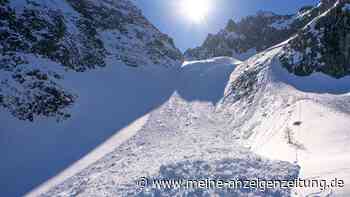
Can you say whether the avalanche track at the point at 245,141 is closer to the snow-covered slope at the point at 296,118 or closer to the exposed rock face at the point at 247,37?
the snow-covered slope at the point at 296,118

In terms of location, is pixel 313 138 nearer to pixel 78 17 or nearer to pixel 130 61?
pixel 130 61

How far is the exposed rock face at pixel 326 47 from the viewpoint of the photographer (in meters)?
22.8

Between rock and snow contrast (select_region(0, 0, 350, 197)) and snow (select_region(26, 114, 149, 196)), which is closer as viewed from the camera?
rock and snow contrast (select_region(0, 0, 350, 197))

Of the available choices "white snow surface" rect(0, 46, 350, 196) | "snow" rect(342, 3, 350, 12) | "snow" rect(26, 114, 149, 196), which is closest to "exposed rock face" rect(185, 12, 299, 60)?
"snow" rect(342, 3, 350, 12)

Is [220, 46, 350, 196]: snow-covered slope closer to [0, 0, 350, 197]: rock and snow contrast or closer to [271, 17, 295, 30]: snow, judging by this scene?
[0, 0, 350, 197]: rock and snow contrast

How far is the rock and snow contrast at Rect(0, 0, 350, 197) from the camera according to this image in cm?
1100

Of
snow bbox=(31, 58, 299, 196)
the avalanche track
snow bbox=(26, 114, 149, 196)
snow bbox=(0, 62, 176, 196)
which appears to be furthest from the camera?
snow bbox=(0, 62, 176, 196)

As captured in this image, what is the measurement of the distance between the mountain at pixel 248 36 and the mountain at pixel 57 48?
65.7 meters

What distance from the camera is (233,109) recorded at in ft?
76.2

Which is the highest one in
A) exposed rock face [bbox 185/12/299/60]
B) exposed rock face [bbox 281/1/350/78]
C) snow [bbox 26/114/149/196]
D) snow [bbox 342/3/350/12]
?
exposed rock face [bbox 185/12/299/60]

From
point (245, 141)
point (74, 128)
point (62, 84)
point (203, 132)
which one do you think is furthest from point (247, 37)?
point (74, 128)

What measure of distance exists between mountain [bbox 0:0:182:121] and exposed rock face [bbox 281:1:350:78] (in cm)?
2044

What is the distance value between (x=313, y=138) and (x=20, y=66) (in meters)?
21.7

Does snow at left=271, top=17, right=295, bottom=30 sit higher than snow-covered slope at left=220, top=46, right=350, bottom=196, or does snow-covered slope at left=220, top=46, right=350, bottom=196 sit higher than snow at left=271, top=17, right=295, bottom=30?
snow at left=271, top=17, right=295, bottom=30
